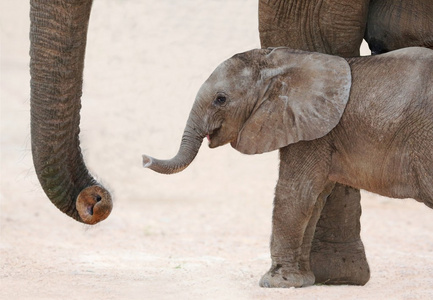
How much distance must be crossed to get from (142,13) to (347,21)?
7.96 metres

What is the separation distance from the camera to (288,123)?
205 inches

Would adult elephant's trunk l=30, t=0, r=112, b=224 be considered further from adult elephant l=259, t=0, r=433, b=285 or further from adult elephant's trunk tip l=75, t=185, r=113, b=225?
adult elephant l=259, t=0, r=433, b=285

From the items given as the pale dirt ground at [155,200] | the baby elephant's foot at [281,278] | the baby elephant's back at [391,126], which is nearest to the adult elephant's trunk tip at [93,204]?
the pale dirt ground at [155,200]

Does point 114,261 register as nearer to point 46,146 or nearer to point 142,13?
point 46,146

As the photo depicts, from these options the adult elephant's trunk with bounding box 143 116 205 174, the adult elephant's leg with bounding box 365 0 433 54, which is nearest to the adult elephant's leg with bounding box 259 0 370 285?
the adult elephant's leg with bounding box 365 0 433 54

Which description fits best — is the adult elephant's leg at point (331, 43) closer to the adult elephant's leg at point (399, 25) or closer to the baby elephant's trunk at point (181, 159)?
the adult elephant's leg at point (399, 25)

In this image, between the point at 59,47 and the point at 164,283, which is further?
the point at 164,283

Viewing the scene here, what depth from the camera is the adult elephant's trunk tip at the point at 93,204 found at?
4828 millimetres

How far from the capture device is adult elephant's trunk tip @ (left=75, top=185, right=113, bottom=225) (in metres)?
4.83

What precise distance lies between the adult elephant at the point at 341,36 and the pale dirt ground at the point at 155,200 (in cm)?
22

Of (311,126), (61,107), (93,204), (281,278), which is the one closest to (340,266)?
(281,278)

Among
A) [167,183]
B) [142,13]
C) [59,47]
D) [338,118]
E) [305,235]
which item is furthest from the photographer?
[142,13]

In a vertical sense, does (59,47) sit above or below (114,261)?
above

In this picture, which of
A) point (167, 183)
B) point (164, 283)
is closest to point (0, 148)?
point (167, 183)
